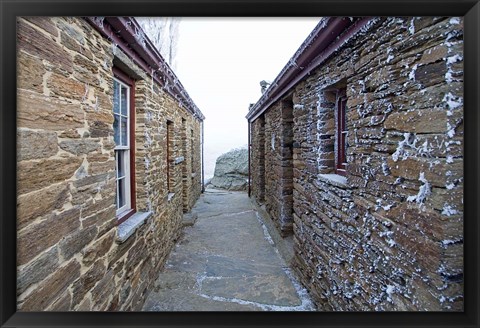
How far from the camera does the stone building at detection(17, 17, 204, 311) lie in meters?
1.46

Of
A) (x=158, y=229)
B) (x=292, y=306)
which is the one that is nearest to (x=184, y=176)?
(x=158, y=229)

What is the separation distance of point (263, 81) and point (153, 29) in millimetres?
5299

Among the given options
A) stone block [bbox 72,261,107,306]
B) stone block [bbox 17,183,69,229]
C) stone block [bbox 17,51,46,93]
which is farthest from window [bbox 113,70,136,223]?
stone block [bbox 17,51,46,93]

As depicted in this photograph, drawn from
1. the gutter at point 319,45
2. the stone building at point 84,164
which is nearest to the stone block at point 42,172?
the stone building at point 84,164

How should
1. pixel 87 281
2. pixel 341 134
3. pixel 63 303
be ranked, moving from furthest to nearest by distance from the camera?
pixel 341 134 < pixel 87 281 < pixel 63 303

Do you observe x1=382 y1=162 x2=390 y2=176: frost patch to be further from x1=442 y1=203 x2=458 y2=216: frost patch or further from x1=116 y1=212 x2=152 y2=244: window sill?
A: x1=116 y1=212 x2=152 y2=244: window sill

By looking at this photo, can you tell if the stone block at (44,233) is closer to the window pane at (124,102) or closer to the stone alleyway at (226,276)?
the window pane at (124,102)

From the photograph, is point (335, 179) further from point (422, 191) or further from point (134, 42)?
point (134, 42)

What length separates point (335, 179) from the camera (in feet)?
9.43

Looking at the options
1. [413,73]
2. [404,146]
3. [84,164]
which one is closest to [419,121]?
[404,146]

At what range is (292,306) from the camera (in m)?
3.38
